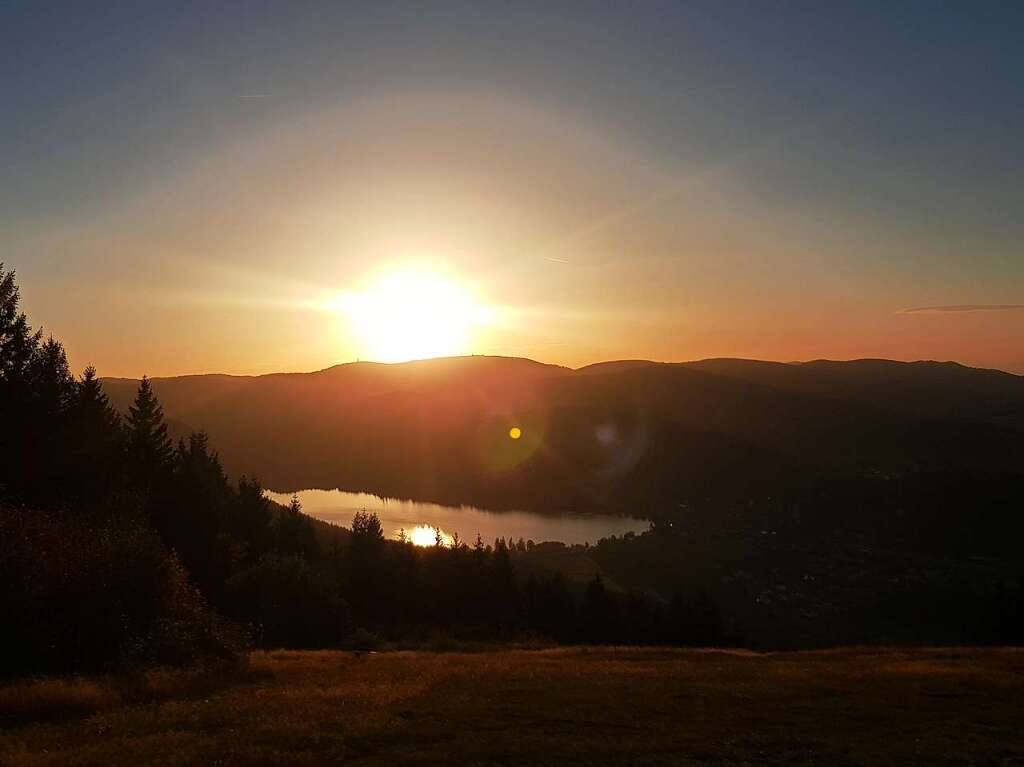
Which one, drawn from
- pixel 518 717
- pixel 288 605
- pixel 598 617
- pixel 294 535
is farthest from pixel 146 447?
pixel 598 617

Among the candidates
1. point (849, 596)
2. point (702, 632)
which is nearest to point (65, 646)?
point (702, 632)

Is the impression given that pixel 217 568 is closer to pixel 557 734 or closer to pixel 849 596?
pixel 557 734

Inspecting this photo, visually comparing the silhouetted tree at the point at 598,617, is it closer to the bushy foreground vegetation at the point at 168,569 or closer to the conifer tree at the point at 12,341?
the bushy foreground vegetation at the point at 168,569

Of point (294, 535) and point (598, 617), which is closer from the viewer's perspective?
point (294, 535)

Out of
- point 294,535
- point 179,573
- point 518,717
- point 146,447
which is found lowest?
point 294,535

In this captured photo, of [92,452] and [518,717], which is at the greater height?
[92,452]

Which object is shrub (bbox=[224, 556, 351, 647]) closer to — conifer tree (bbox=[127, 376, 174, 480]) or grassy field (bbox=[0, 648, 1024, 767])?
conifer tree (bbox=[127, 376, 174, 480])

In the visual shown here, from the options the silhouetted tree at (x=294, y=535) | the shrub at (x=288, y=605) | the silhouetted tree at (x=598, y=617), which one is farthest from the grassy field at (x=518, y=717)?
the silhouetted tree at (x=598, y=617)

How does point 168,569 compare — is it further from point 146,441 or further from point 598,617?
point 598,617

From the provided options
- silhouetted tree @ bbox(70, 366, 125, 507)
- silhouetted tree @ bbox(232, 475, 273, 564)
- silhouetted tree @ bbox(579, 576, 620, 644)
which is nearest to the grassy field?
silhouetted tree @ bbox(70, 366, 125, 507)

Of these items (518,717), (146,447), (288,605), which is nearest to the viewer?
(518,717)
